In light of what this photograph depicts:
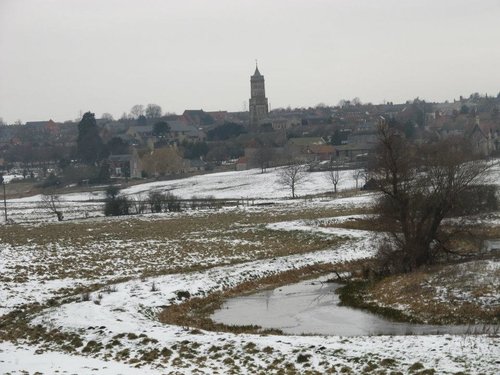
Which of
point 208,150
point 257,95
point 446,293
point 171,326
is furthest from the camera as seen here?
point 257,95

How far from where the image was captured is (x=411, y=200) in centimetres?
2966

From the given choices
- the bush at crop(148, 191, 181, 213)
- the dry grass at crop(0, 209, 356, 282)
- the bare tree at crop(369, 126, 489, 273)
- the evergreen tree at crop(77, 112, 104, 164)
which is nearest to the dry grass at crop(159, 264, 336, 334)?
the dry grass at crop(0, 209, 356, 282)

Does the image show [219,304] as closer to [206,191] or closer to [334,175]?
[206,191]

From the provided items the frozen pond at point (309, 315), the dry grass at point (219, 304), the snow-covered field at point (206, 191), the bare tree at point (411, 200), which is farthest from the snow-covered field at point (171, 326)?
the snow-covered field at point (206, 191)

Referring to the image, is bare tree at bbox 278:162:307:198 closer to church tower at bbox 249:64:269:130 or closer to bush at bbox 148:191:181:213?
bush at bbox 148:191:181:213

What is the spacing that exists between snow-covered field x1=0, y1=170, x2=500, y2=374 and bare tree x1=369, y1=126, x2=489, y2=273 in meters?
4.81

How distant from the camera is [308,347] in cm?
1745

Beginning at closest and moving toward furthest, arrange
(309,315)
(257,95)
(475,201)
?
(309,315) → (475,201) → (257,95)

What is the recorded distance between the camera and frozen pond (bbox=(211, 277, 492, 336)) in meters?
20.3

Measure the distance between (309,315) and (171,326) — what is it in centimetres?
469

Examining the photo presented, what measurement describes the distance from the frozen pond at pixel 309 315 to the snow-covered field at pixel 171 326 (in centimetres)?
190

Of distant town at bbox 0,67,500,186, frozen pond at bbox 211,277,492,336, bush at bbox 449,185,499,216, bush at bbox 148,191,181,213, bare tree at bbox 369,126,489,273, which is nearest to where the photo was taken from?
frozen pond at bbox 211,277,492,336

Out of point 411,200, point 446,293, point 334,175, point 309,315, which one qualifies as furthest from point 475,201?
point 334,175

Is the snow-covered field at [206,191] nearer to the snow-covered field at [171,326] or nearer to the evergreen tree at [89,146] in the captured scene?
the snow-covered field at [171,326]
